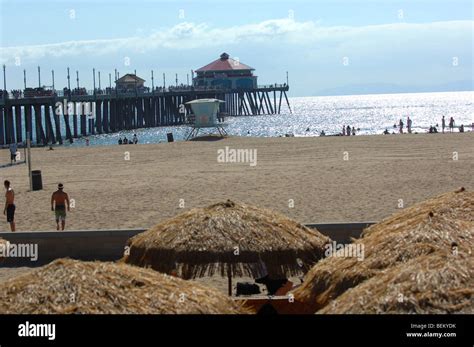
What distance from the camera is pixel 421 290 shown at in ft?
18.9

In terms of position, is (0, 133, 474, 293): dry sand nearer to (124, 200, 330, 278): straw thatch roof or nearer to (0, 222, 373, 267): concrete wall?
(0, 222, 373, 267): concrete wall

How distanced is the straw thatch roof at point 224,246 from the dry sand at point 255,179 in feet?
19.7

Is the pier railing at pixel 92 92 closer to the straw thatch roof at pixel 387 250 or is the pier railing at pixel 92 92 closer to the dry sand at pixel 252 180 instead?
the dry sand at pixel 252 180

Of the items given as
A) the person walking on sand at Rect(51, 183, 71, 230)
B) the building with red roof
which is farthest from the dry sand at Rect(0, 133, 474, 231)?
the building with red roof

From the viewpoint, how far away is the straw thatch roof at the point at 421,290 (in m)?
5.65

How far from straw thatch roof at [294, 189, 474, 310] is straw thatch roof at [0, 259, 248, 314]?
3.94 ft

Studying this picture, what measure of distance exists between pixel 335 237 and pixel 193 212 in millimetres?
3087

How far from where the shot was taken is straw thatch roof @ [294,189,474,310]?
280 inches

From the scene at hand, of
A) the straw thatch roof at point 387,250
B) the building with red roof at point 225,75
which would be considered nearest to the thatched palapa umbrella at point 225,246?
the straw thatch roof at point 387,250

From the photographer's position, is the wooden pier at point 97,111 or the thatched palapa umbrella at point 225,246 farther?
the wooden pier at point 97,111
